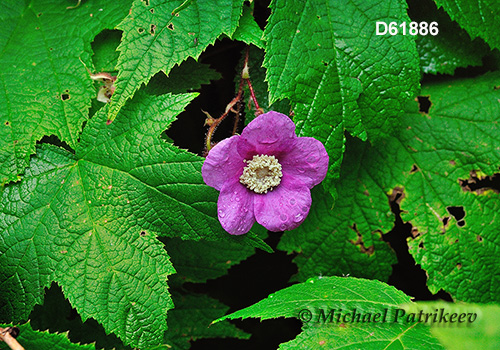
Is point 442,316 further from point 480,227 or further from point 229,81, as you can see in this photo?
point 229,81

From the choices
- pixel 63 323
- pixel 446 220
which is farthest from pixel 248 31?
pixel 63 323

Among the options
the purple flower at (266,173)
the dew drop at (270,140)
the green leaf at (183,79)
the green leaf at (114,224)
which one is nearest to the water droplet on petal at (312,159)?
the purple flower at (266,173)

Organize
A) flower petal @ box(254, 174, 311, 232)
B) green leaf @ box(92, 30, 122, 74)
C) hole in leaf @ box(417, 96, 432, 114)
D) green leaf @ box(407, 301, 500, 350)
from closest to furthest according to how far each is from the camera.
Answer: green leaf @ box(407, 301, 500, 350)
flower petal @ box(254, 174, 311, 232)
green leaf @ box(92, 30, 122, 74)
hole in leaf @ box(417, 96, 432, 114)

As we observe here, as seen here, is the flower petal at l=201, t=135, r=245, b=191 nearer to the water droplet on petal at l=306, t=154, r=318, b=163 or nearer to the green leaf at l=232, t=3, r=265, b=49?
the water droplet on petal at l=306, t=154, r=318, b=163

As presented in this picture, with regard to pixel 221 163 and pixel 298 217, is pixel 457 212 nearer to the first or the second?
pixel 298 217

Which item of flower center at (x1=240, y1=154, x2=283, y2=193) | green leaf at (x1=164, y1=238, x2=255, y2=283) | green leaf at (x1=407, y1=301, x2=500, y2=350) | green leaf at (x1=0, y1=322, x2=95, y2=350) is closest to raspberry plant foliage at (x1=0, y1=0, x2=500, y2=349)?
green leaf at (x1=0, y1=322, x2=95, y2=350)

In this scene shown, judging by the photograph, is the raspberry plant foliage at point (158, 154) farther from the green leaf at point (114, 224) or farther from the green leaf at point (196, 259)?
the green leaf at point (196, 259)

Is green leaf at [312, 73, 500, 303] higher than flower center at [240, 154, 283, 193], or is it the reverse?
flower center at [240, 154, 283, 193]
